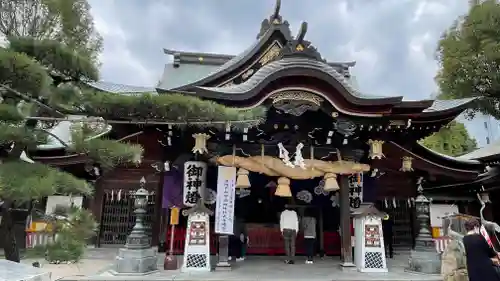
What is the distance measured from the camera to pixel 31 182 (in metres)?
3.30

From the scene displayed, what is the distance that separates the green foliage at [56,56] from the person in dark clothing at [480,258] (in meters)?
5.64

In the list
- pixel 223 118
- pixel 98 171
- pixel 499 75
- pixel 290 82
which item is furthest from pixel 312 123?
pixel 499 75

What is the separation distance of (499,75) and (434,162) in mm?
5127

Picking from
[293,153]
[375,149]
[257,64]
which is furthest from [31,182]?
[257,64]

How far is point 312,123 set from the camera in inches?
345

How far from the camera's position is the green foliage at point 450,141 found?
23734mm

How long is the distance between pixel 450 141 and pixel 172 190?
74.2 ft

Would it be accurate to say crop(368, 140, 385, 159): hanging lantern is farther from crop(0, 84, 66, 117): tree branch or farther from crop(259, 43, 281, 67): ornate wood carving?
crop(0, 84, 66, 117): tree branch

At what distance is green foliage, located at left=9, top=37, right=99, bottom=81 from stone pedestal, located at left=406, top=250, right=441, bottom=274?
7.91 meters

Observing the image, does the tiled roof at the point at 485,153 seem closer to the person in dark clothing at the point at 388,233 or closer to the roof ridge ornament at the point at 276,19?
the person in dark clothing at the point at 388,233

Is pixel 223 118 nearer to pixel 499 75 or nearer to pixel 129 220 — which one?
pixel 129 220

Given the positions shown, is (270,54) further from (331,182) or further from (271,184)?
(331,182)

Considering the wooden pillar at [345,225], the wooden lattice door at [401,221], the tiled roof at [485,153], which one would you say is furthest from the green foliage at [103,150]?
the tiled roof at [485,153]

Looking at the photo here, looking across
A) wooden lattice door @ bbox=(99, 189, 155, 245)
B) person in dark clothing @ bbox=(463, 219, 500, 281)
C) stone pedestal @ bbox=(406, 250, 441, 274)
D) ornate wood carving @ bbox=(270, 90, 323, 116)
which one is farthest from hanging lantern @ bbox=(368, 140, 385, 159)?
wooden lattice door @ bbox=(99, 189, 155, 245)
